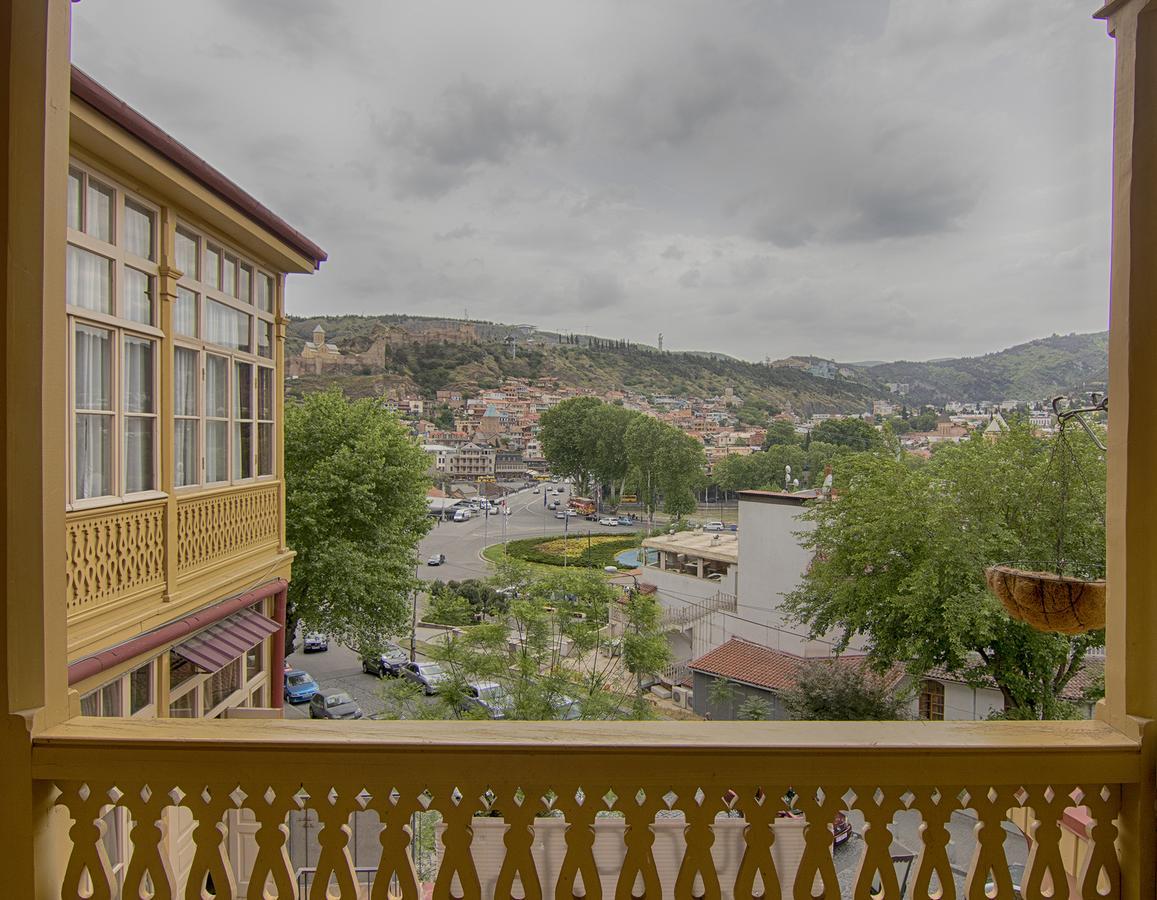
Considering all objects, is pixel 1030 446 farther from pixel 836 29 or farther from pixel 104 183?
pixel 104 183

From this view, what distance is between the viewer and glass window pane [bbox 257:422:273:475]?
188 inches

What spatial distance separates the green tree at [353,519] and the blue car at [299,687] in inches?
61.2

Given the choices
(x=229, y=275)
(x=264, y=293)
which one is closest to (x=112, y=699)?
(x=229, y=275)

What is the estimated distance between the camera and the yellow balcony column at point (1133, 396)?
101cm

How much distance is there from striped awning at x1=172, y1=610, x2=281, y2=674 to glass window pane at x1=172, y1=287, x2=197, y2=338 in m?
1.68

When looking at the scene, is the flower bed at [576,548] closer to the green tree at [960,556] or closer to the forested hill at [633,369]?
the forested hill at [633,369]

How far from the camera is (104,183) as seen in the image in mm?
2984

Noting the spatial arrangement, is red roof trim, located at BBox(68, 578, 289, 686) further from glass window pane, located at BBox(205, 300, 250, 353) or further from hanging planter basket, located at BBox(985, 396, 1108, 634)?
hanging planter basket, located at BBox(985, 396, 1108, 634)

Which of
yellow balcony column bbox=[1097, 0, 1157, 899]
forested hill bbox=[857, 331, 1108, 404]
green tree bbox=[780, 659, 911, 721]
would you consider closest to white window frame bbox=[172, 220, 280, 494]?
yellow balcony column bbox=[1097, 0, 1157, 899]

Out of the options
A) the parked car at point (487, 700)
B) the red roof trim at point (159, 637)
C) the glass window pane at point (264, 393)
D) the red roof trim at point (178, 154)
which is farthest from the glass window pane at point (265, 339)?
the parked car at point (487, 700)

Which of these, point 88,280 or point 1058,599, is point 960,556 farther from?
point 88,280

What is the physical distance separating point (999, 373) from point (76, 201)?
12229mm

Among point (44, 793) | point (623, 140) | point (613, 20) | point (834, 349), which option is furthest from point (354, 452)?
point (834, 349)

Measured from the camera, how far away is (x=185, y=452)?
12.5ft
